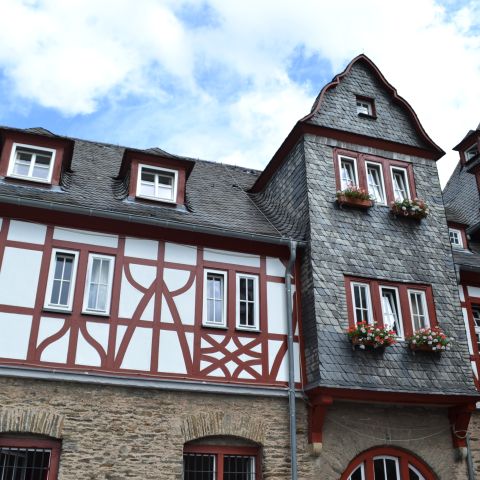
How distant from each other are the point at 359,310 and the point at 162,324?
15.0 feet

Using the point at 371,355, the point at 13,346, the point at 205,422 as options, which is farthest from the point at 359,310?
the point at 13,346

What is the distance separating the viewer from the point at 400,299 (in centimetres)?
1453

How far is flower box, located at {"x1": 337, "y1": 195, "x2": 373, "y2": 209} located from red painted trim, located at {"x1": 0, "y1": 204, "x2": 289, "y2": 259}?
1913 mm

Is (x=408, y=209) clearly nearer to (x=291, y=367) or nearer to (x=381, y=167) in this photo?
(x=381, y=167)

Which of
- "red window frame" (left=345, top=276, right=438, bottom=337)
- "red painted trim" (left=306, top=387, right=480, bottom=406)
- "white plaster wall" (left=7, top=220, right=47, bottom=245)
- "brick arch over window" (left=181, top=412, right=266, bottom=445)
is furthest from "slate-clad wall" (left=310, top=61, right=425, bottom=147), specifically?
"brick arch over window" (left=181, top=412, right=266, bottom=445)

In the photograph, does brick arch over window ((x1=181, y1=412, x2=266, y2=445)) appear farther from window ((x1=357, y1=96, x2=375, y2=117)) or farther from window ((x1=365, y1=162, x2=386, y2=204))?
window ((x1=357, y1=96, x2=375, y2=117))

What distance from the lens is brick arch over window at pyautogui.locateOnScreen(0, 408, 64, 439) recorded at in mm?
11086

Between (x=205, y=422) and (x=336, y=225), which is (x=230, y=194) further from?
(x=205, y=422)

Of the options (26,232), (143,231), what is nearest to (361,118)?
(143,231)

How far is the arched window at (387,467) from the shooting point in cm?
1309

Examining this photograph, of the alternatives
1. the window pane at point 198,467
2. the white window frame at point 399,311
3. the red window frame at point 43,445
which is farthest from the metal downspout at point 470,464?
the red window frame at point 43,445

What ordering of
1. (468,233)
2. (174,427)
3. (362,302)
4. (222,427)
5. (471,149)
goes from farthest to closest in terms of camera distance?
(471,149)
(468,233)
(362,302)
(222,427)
(174,427)

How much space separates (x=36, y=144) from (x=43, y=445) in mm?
6925

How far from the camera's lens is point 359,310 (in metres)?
14.2
